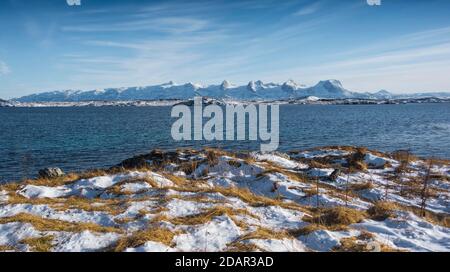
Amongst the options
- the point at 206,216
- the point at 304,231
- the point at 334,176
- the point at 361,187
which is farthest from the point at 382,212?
the point at 334,176

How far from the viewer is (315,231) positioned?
28.5 ft

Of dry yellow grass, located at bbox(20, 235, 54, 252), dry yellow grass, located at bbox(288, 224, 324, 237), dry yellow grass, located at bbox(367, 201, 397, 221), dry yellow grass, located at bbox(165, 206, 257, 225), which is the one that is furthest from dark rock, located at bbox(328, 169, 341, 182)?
dry yellow grass, located at bbox(20, 235, 54, 252)

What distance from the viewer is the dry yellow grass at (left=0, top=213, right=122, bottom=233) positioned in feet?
27.9

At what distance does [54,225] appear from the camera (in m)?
8.83

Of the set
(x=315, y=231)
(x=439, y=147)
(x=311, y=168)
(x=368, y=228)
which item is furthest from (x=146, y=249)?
(x=439, y=147)

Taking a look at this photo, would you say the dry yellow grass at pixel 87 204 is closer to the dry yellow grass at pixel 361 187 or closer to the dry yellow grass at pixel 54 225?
the dry yellow grass at pixel 54 225

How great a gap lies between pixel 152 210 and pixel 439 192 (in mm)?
15009

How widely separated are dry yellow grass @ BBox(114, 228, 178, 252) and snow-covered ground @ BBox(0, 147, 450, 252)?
24mm

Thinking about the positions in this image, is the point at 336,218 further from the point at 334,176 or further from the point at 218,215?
the point at 334,176

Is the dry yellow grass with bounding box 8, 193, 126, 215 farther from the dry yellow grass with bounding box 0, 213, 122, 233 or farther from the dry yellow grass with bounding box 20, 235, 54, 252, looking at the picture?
the dry yellow grass with bounding box 20, 235, 54, 252

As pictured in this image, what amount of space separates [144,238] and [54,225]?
295 cm

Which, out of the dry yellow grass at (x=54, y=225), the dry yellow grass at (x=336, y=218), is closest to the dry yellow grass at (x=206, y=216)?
the dry yellow grass at (x=54, y=225)

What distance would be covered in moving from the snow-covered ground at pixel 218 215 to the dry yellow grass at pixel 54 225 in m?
0.02
